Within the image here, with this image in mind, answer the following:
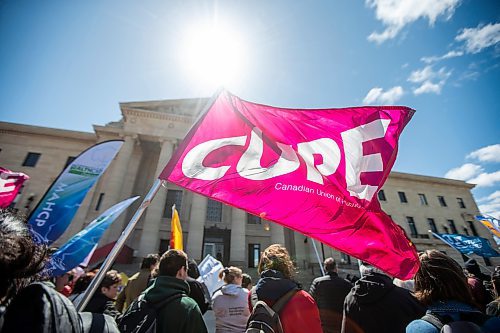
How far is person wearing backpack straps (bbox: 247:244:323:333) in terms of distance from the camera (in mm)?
1826

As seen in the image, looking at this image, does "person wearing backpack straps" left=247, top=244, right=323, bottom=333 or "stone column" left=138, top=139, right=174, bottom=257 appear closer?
"person wearing backpack straps" left=247, top=244, right=323, bottom=333

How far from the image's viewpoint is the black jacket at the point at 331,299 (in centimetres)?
324

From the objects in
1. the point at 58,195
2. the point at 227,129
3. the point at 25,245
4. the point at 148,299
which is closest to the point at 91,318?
the point at 25,245

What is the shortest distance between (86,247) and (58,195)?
1501 millimetres

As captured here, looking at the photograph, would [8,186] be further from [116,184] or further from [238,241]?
[238,241]

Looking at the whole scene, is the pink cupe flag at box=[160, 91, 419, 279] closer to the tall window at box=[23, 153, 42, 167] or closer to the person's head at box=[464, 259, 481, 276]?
the person's head at box=[464, 259, 481, 276]

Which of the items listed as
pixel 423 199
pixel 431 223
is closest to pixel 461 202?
pixel 423 199

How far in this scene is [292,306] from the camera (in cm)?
188

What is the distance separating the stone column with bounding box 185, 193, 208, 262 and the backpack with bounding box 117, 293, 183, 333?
17.8m

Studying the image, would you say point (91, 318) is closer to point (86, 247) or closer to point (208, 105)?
point (208, 105)

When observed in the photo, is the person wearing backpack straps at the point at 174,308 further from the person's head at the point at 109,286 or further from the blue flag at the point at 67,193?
the blue flag at the point at 67,193

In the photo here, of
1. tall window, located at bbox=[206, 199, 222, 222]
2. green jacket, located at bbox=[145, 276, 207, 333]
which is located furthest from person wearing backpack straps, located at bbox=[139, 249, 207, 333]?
tall window, located at bbox=[206, 199, 222, 222]

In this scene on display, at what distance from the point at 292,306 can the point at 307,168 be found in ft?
Answer: 5.08

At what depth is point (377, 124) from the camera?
2.89 m
